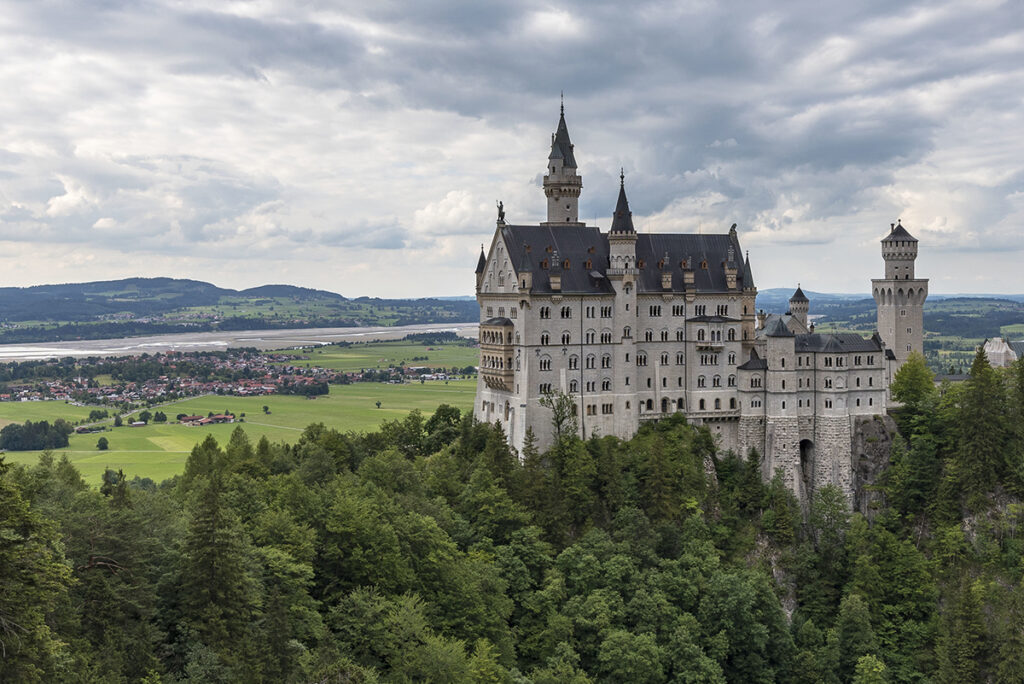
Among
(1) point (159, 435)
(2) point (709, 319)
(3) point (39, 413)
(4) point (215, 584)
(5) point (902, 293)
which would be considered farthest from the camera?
(3) point (39, 413)

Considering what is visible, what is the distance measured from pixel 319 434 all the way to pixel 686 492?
138ft

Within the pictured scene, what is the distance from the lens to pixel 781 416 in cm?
10481

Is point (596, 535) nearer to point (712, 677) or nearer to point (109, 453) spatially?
point (712, 677)

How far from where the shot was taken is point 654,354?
107 m

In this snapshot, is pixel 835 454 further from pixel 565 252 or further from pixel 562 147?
pixel 562 147

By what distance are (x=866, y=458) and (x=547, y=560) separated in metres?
38.6

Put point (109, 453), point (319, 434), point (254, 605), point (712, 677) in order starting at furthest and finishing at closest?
point (109, 453), point (319, 434), point (712, 677), point (254, 605)

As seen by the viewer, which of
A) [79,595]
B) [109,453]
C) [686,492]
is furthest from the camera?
[109,453]

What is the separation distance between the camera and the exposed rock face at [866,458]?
105 meters

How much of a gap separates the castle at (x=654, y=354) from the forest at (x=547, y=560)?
3.46 metres

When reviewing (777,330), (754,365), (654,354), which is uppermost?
(777,330)

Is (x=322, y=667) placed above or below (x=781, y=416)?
below

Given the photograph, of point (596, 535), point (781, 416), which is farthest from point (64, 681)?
point (781, 416)

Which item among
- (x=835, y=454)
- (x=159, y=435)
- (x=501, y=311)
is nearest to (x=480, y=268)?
(x=501, y=311)
